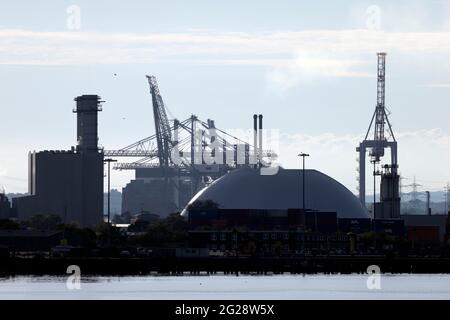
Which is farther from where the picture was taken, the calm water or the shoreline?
the shoreline

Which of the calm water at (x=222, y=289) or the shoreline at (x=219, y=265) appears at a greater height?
the shoreline at (x=219, y=265)

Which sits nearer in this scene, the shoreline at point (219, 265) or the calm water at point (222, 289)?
the calm water at point (222, 289)

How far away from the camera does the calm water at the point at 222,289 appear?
90.6 meters

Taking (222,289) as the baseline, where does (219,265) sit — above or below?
above

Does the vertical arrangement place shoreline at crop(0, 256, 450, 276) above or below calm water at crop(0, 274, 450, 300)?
above

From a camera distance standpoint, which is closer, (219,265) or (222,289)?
(222,289)

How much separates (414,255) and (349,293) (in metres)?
80.2

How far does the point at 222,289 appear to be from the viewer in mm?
103562

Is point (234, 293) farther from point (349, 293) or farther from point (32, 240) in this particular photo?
point (32, 240)

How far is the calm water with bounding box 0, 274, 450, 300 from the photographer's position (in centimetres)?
9062

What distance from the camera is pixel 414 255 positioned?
176 meters
